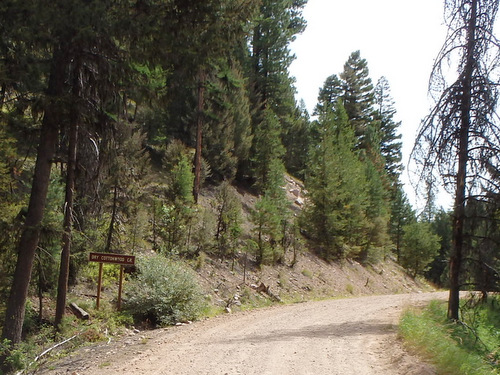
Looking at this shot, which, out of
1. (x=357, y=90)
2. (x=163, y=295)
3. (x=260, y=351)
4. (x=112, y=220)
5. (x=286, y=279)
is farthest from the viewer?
(x=357, y=90)

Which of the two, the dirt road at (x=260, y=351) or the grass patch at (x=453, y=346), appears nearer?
the grass patch at (x=453, y=346)

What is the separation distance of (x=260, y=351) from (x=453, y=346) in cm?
339

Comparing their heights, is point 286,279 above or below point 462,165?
below

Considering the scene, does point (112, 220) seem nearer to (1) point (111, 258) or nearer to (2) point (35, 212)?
(1) point (111, 258)

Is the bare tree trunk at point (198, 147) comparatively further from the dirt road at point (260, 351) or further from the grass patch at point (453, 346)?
the grass patch at point (453, 346)

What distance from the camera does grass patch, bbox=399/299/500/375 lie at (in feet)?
20.3

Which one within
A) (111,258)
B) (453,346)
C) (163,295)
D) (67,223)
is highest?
(67,223)

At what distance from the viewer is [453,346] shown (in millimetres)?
7102

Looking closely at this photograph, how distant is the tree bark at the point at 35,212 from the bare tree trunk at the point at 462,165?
957cm

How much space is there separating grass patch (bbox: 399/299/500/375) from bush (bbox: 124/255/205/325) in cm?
661

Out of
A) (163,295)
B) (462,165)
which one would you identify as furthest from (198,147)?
(462,165)

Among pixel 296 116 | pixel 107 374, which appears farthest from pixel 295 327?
pixel 296 116

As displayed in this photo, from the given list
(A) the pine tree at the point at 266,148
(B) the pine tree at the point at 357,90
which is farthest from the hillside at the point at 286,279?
(B) the pine tree at the point at 357,90

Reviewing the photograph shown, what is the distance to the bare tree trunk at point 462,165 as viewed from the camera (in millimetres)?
10875
